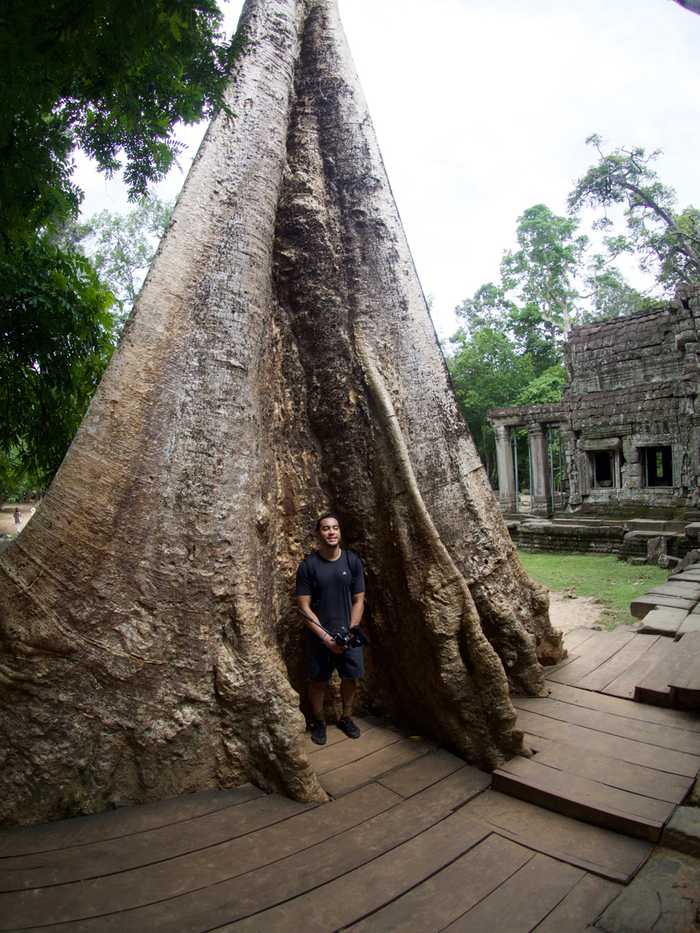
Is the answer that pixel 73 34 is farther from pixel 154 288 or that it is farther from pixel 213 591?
pixel 213 591

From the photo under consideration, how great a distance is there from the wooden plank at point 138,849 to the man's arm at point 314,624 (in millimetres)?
607

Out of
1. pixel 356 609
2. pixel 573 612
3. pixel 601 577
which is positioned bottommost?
pixel 601 577

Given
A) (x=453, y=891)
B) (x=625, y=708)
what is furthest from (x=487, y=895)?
(x=625, y=708)

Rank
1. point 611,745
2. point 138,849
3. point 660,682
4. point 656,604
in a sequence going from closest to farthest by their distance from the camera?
point 138,849
point 611,745
point 660,682
point 656,604

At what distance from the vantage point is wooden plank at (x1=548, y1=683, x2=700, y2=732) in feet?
8.39

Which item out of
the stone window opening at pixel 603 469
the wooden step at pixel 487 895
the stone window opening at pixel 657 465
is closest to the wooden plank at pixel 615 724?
the wooden step at pixel 487 895

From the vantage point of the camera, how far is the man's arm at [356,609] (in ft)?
8.08

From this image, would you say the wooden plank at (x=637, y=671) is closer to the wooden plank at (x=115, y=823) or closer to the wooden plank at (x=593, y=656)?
the wooden plank at (x=593, y=656)

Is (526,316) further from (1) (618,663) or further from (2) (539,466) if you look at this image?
(1) (618,663)

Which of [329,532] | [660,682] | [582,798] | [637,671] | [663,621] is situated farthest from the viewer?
[663,621]

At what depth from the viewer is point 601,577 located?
813 centimetres

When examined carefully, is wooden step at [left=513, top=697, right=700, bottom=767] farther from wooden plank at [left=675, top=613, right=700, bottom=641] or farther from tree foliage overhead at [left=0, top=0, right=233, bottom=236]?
tree foliage overhead at [left=0, top=0, right=233, bottom=236]

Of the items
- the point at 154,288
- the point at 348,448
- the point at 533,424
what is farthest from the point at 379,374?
the point at 533,424

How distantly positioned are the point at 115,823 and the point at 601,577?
778 centimetres
